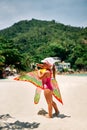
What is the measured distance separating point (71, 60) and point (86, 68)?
8.73 metres

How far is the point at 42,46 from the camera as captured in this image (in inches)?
4355

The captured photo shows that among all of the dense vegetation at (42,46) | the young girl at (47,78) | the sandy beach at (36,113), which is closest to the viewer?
the sandy beach at (36,113)

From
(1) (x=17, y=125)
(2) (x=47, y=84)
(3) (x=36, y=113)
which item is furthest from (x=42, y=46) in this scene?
(1) (x=17, y=125)

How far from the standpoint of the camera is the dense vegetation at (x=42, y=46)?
50.6 meters

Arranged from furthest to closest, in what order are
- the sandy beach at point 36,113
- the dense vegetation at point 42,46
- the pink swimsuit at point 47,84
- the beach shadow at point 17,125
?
the dense vegetation at point 42,46, the pink swimsuit at point 47,84, the sandy beach at point 36,113, the beach shadow at point 17,125

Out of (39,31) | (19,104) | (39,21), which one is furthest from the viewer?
(39,21)

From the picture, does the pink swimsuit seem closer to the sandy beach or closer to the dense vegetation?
the sandy beach

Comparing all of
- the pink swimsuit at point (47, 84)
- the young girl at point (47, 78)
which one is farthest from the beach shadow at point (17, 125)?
the pink swimsuit at point (47, 84)

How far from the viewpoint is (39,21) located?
593 feet

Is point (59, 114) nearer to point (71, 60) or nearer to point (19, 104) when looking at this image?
point (19, 104)

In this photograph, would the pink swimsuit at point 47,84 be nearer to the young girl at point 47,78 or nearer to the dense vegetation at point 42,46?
the young girl at point 47,78

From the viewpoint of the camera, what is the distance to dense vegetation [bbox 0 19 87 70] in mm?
50594

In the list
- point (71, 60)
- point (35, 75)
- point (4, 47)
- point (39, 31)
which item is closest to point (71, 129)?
point (35, 75)

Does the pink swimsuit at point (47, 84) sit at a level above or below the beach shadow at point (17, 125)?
above
